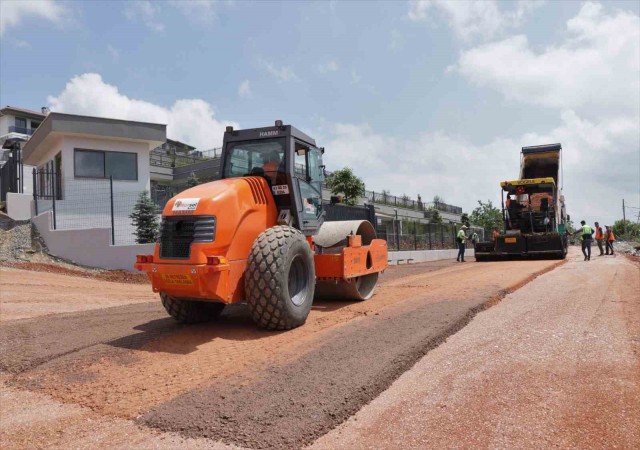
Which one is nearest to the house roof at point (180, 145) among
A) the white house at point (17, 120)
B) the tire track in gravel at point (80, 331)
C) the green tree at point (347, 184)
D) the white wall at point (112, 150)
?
the white house at point (17, 120)

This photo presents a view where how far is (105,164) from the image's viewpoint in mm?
20125

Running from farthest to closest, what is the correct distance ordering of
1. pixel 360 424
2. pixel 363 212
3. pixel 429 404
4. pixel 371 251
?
pixel 363 212 < pixel 371 251 < pixel 429 404 < pixel 360 424

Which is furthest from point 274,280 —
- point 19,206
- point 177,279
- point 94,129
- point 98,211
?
point 94,129

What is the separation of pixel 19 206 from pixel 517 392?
62.7 ft

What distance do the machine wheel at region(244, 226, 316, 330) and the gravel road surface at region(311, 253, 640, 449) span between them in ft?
6.33

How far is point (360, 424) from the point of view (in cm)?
370

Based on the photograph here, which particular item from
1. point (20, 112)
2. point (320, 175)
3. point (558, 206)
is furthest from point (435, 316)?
point (20, 112)

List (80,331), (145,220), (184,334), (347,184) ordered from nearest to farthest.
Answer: (184,334) < (80,331) < (145,220) < (347,184)

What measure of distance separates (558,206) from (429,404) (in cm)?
2194

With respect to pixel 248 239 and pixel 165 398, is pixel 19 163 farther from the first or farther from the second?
pixel 165 398

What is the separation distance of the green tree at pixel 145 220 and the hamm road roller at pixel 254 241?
9291 mm

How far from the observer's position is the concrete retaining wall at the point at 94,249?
14805 mm

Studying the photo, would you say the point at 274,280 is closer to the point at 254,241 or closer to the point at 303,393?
the point at 254,241

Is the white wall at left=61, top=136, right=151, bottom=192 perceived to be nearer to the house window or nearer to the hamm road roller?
the house window
